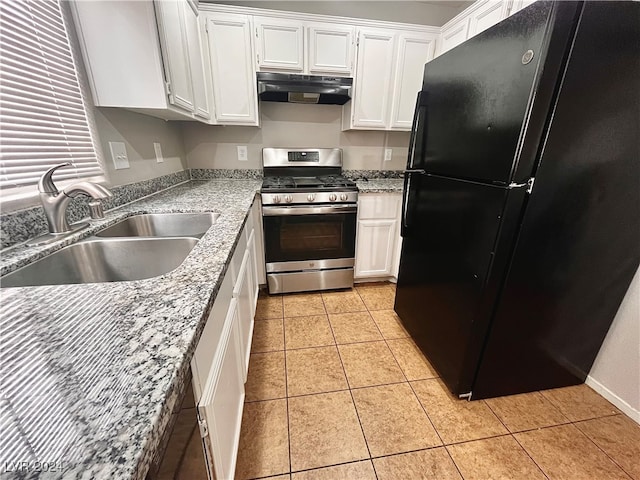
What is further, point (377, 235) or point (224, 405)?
point (377, 235)

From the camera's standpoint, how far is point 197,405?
60cm

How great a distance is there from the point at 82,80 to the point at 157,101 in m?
0.31

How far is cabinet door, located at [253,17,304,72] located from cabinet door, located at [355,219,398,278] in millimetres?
1406

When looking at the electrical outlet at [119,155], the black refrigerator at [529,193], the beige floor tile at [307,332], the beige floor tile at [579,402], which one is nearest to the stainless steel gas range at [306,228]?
the beige floor tile at [307,332]

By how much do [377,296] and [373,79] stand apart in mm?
1880

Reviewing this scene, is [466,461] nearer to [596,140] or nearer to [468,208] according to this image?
[468,208]

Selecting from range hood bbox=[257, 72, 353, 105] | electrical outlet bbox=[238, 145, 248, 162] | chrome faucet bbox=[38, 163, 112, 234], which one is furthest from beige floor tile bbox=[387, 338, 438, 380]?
electrical outlet bbox=[238, 145, 248, 162]

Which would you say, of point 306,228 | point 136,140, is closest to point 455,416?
point 306,228

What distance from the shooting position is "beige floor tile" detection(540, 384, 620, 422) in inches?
53.3

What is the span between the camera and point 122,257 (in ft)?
3.37

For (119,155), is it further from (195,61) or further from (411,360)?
(411,360)

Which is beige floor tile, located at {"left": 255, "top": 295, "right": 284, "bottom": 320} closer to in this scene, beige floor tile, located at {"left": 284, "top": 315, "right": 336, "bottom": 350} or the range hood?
beige floor tile, located at {"left": 284, "top": 315, "right": 336, "bottom": 350}

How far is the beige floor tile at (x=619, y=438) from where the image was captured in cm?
115

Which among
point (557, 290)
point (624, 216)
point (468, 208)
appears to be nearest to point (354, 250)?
point (468, 208)
